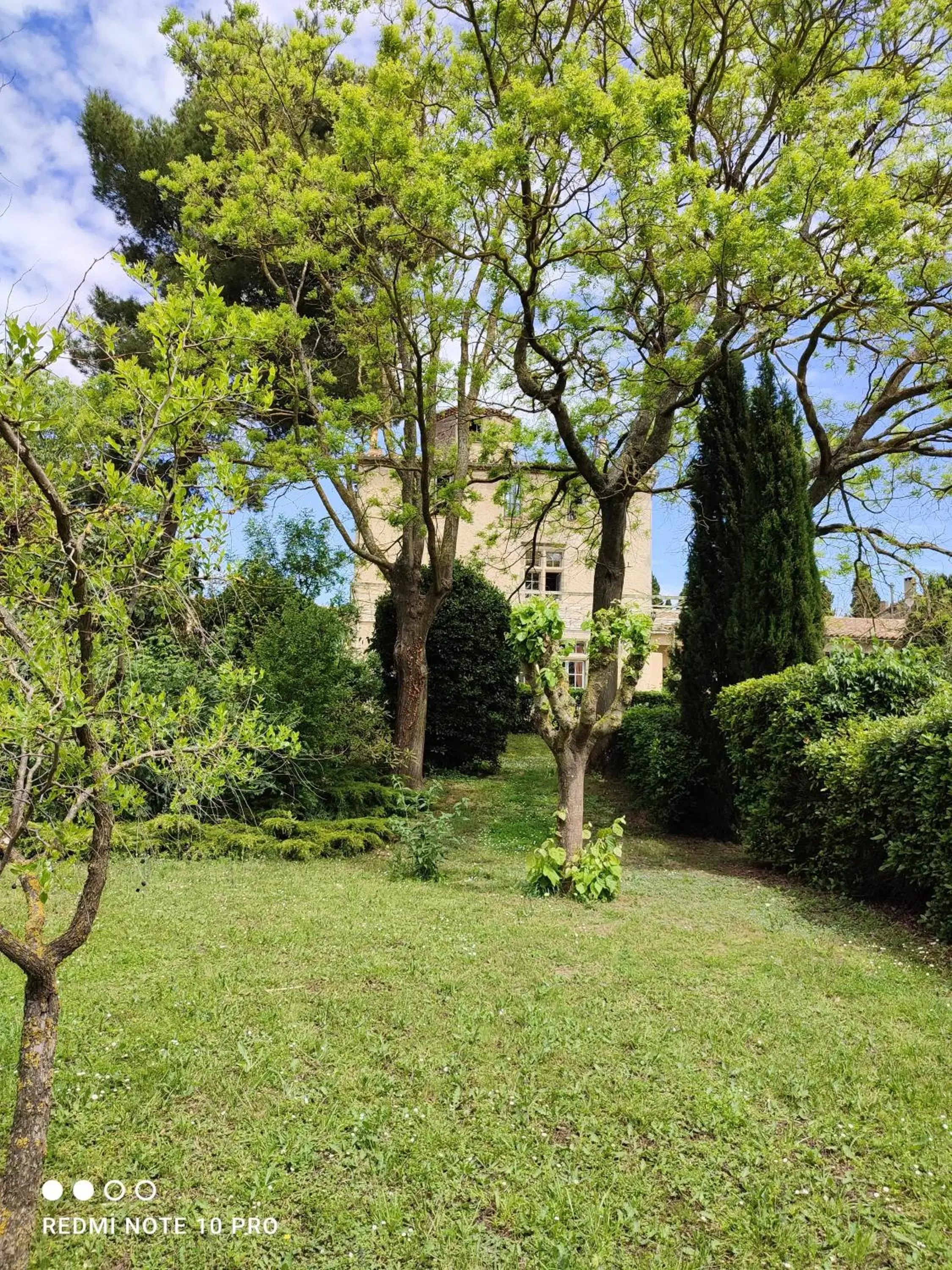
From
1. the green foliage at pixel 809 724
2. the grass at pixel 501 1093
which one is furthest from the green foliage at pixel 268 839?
the green foliage at pixel 809 724

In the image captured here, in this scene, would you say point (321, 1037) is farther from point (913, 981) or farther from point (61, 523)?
point (913, 981)

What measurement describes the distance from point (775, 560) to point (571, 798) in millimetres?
4272

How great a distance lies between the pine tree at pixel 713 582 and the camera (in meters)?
9.10

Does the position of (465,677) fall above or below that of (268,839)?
above

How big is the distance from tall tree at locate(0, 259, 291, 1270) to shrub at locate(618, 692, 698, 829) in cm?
770

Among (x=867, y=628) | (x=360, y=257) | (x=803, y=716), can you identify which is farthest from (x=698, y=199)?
(x=867, y=628)

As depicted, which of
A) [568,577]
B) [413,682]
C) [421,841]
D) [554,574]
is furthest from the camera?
[554,574]

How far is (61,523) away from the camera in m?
2.07

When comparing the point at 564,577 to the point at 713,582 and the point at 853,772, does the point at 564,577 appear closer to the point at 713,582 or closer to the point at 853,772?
the point at 713,582

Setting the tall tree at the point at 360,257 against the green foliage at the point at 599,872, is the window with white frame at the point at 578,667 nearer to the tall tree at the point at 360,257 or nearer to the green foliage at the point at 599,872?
the tall tree at the point at 360,257

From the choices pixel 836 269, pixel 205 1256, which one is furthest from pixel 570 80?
pixel 205 1256

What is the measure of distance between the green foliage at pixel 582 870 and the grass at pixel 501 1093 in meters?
0.91

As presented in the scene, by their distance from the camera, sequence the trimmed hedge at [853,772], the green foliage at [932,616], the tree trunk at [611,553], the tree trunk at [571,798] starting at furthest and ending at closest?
the green foliage at [932,616]
the tree trunk at [611,553]
the tree trunk at [571,798]
the trimmed hedge at [853,772]

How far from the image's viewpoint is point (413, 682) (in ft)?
35.3
